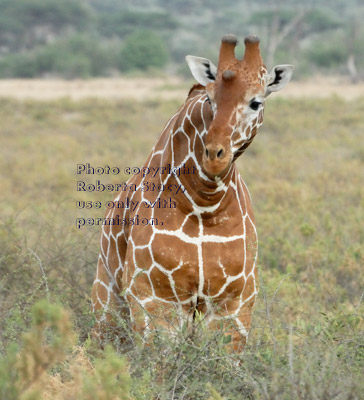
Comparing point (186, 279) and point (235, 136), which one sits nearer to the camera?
point (235, 136)

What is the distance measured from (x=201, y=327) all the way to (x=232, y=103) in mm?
983

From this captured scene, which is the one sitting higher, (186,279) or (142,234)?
(142,234)

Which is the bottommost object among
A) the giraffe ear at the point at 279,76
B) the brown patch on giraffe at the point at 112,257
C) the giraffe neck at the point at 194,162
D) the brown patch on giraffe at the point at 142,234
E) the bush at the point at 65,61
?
the brown patch on giraffe at the point at 112,257

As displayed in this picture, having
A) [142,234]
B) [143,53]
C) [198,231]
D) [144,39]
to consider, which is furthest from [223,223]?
[144,39]

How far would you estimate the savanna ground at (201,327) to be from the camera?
2.75 m

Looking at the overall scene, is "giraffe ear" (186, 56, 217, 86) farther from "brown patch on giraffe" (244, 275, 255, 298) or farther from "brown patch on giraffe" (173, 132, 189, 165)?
"brown patch on giraffe" (244, 275, 255, 298)

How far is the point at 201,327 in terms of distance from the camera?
3348mm

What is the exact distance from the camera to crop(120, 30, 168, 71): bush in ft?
110

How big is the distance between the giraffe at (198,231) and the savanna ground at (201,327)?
0.17 metres

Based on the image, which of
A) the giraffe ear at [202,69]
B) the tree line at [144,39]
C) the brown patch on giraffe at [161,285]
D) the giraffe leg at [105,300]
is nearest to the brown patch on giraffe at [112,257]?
the giraffe leg at [105,300]

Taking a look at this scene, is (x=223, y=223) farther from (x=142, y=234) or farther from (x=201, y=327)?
(x=201, y=327)

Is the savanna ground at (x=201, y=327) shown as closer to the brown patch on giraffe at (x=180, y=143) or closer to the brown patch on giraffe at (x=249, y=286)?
the brown patch on giraffe at (x=249, y=286)

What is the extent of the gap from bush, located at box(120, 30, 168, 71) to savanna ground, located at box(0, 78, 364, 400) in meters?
17.3

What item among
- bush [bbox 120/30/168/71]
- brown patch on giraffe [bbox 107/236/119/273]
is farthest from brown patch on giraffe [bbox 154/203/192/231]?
bush [bbox 120/30/168/71]
